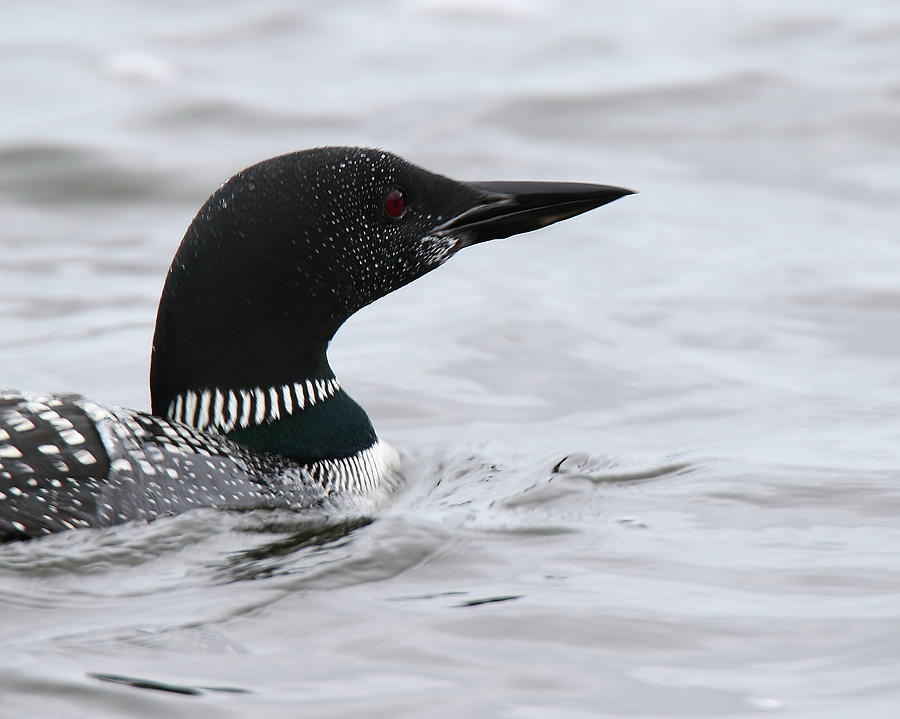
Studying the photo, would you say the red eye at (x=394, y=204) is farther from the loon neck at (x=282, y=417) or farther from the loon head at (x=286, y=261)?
the loon neck at (x=282, y=417)

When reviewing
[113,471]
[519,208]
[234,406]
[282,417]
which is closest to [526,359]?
[519,208]

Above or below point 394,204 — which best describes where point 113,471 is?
below

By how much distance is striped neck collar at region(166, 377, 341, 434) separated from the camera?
173 inches

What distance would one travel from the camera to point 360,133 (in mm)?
9531

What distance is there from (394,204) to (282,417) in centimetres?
67

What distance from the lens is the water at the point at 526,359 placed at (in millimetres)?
3334

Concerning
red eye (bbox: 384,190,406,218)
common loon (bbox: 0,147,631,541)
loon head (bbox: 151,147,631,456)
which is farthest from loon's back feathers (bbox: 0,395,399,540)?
red eye (bbox: 384,190,406,218)

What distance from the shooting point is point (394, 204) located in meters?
4.59

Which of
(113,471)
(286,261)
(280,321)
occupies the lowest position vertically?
(113,471)

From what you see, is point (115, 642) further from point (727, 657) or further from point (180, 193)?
point (180, 193)

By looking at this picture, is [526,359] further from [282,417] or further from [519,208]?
[282,417]

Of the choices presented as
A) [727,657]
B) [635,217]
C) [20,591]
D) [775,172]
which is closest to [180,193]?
[635,217]

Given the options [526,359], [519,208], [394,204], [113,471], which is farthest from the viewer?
[526,359]

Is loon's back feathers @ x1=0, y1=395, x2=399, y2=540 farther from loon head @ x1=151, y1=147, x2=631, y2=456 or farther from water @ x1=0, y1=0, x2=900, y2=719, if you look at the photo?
loon head @ x1=151, y1=147, x2=631, y2=456
